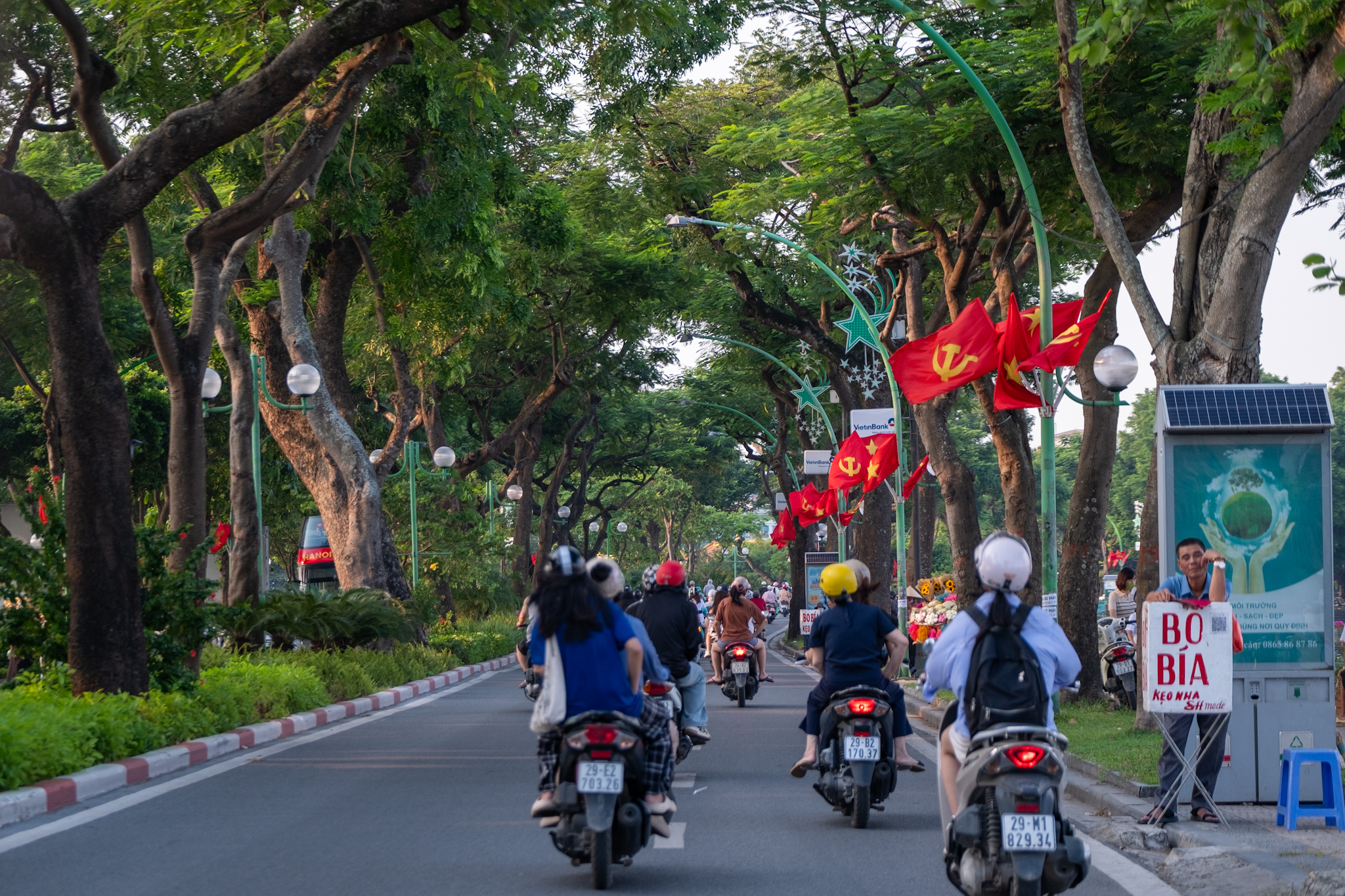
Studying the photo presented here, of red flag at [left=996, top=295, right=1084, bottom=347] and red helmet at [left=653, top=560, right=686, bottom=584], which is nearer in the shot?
red helmet at [left=653, top=560, right=686, bottom=584]

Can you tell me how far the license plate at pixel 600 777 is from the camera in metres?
6.80

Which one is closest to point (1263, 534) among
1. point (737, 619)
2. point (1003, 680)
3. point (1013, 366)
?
point (1003, 680)

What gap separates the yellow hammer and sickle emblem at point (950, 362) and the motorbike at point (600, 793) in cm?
909

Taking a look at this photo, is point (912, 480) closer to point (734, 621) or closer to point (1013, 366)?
point (734, 621)

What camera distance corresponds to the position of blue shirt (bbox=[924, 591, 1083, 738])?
241 inches

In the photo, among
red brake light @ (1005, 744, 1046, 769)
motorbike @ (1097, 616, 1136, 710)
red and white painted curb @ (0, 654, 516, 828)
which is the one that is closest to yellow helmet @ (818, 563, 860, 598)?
red brake light @ (1005, 744, 1046, 769)

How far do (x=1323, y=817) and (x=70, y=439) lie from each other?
9.41 metres

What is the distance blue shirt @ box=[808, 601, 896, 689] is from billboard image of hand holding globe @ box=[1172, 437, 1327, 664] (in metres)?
2.02

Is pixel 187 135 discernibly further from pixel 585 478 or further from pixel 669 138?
pixel 585 478

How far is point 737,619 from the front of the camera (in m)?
18.0

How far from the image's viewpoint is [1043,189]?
648 inches

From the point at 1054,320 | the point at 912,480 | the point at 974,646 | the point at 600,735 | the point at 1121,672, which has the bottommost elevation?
the point at 1121,672

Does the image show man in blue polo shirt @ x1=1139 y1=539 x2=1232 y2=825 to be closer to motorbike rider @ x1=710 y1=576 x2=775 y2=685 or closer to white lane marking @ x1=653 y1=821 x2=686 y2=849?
white lane marking @ x1=653 y1=821 x2=686 y2=849

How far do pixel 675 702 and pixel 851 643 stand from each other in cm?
163
